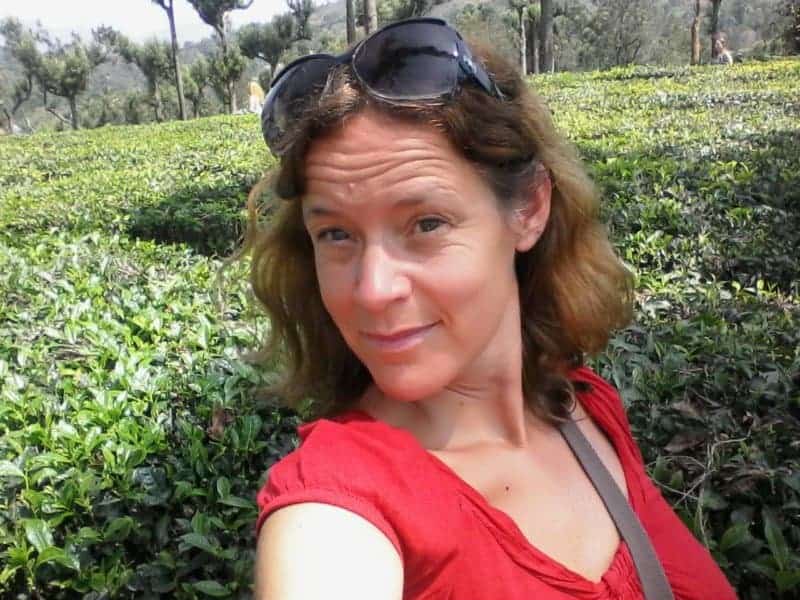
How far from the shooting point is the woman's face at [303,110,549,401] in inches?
47.3

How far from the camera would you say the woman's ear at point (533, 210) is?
4.57ft

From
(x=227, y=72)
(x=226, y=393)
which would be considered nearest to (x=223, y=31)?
(x=227, y=72)

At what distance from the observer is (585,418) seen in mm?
1661

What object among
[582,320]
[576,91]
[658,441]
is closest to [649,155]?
[658,441]

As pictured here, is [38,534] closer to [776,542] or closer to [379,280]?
[379,280]

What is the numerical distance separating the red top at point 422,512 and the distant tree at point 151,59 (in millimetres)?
45474

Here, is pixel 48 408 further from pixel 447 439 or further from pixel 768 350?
pixel 768 350

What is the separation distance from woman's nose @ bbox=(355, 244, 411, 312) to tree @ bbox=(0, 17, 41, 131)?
48354 millimetres

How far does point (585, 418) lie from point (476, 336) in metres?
0.51

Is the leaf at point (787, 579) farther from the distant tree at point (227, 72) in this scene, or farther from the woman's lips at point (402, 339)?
the distant tree at point (227, 72)

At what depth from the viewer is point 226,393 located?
2.57 metres

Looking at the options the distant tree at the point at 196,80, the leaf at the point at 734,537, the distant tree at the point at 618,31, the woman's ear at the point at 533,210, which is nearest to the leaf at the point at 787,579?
the leaf at the point at 734,537

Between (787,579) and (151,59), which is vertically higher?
(787,579)

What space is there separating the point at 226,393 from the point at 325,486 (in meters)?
1.61
